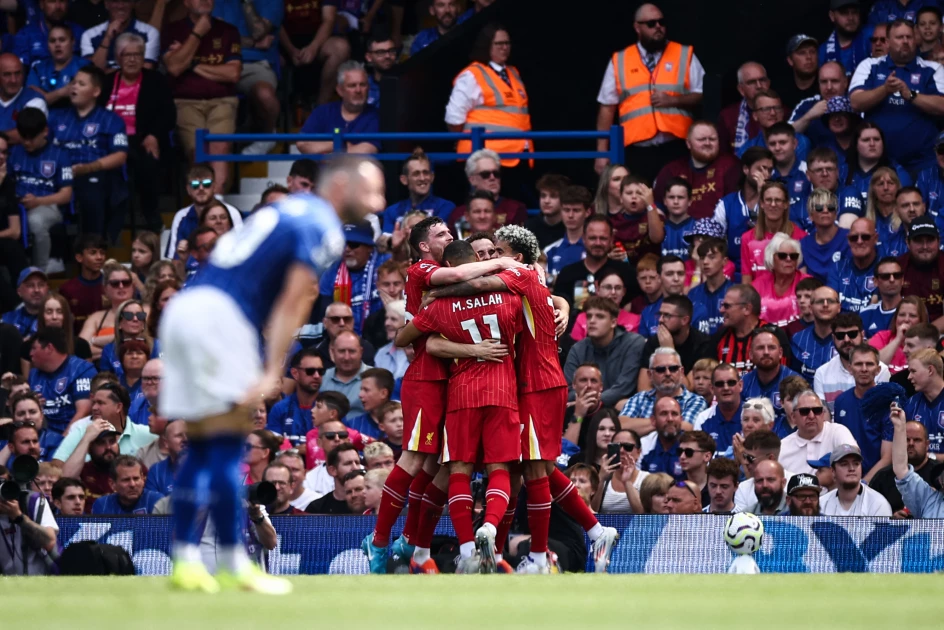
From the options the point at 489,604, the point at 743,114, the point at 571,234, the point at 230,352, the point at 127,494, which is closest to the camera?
the point at 230,352

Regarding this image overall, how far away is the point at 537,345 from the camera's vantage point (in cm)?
1066

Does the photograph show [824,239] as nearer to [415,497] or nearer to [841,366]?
[841,366]

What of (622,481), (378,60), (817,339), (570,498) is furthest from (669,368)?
(378,60)

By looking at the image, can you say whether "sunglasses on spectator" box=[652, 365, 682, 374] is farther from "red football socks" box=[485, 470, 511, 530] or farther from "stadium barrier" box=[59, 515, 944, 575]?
"red football socks" box=[485, 470, 511, 530]

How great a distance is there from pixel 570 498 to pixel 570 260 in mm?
4650

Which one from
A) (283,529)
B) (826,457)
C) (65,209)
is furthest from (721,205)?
(65,209)

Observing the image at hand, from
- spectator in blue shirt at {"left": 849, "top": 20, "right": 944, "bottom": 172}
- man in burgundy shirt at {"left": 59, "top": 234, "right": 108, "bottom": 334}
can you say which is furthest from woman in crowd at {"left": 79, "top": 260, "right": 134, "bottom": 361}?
spectator in blue shirt at {"left": 849, "top": 20, "right": 944, "bottom": 172}

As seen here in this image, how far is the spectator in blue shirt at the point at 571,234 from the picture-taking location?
1505 cm

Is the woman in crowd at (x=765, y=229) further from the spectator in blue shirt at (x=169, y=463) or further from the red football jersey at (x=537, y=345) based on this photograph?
the spectator in blue shirt at (x=169, y=463)

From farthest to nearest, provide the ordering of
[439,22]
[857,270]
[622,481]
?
[439,22]
[857,270]
[622,481]

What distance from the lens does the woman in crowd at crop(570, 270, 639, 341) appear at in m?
14.3

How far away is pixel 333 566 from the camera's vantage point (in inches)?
452

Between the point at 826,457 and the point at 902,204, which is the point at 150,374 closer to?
the point at 826,457

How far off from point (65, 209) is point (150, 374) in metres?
4.14
